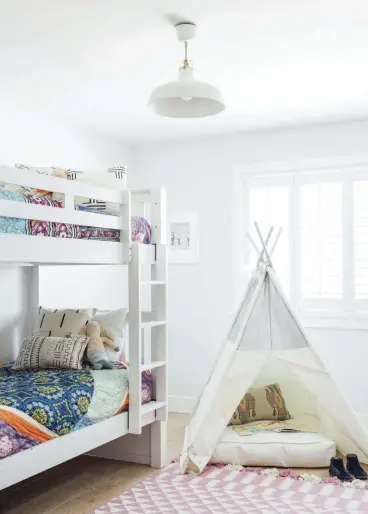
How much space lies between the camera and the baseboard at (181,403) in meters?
5.62

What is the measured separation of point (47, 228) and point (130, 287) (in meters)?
0.86

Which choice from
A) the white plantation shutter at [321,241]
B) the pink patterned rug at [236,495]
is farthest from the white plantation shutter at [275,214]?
the pink patterned rug at [236,495]

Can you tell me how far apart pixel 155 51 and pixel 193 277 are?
2.57 m

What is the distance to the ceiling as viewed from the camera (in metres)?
2.91

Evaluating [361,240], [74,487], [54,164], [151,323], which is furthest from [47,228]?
[361,240]

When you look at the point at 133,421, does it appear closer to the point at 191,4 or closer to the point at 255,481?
the point at 255,481

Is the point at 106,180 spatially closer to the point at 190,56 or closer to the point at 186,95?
the point at 190,56

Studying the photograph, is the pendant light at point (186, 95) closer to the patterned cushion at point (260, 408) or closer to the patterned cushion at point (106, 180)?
the patterned cushion at point (106, 180)

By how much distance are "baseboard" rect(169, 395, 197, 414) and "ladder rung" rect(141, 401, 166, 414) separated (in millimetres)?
1634

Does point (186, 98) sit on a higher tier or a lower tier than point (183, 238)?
higher

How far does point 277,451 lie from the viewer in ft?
13.2

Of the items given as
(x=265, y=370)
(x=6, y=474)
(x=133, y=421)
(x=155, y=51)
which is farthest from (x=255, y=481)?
(x=155, y=51)

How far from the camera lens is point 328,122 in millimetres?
5059

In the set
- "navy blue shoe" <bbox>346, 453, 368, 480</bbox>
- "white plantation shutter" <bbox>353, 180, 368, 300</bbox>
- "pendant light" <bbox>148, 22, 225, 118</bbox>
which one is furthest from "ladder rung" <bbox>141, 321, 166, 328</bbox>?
"white plantation shutter" <bbox>353, 180, 368, 300</bbox>
